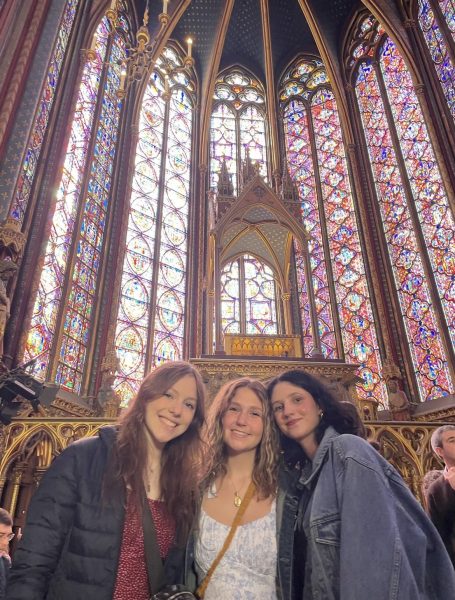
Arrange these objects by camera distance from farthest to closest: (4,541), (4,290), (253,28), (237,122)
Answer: (253,28), (237,122), (4,290), (4,541)

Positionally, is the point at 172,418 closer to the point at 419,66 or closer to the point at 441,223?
the point at 441,223

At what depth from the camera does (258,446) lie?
1.64 meters

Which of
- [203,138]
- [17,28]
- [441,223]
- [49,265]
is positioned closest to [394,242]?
[441,223]

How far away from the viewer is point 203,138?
1277 cm

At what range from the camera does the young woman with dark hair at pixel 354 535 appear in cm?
112

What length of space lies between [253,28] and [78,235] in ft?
33.5

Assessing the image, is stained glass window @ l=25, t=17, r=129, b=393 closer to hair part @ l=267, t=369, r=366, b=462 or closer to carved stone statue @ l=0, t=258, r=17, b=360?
carved stone statue @ l=0, t=258, r=17, b=360

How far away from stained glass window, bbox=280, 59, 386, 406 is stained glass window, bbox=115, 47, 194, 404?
3.10m

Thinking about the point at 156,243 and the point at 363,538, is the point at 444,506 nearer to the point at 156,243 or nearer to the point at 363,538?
the point at 363,538

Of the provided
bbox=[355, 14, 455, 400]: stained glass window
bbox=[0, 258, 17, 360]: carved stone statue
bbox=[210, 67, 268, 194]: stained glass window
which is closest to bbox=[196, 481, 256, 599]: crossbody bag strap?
bbox=[0, 258, 17, 360]: carved stone statue

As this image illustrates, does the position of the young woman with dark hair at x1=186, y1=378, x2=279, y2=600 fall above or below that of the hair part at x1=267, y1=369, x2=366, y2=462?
below

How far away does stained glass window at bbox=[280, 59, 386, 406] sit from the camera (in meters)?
10.0

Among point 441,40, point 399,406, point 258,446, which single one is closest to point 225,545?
point 258,446

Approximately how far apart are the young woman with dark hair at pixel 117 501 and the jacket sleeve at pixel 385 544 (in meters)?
0.53
